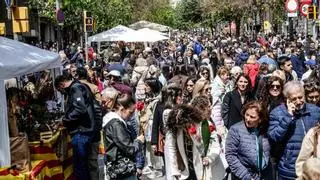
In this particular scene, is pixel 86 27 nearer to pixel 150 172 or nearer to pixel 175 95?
pixel 150 172

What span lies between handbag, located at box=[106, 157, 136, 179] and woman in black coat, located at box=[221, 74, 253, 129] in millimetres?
2714

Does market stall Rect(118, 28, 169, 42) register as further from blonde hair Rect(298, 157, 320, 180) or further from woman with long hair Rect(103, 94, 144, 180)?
blonde hair Rect(298, 157, 320, 180)

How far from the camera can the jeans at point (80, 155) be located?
909cm

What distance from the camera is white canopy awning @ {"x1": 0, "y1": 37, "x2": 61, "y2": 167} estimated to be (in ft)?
25.1

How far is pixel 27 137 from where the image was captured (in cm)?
847

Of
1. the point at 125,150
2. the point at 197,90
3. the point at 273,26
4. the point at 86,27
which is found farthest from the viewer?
the point at 273,26

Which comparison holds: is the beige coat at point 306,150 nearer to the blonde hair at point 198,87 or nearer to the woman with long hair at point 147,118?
the blonde hair at point 198,87

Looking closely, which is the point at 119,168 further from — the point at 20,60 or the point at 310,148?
the point at 20,60

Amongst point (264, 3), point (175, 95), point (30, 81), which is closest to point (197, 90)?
point (175, 95)

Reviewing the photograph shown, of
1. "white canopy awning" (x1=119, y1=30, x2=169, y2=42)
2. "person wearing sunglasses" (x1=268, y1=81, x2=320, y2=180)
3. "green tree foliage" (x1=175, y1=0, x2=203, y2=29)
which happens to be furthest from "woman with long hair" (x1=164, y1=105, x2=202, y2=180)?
"green tree foliage" (x1=175, y1=0, x2=203, y2=29)

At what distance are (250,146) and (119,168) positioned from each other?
1.46 m

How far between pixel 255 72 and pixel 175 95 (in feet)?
17.9

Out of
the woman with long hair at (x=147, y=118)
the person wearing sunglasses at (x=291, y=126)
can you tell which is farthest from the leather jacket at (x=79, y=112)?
the person wearing sunglasses at (x=291, y=126)

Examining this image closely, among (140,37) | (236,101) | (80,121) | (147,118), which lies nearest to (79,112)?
(80,121)
